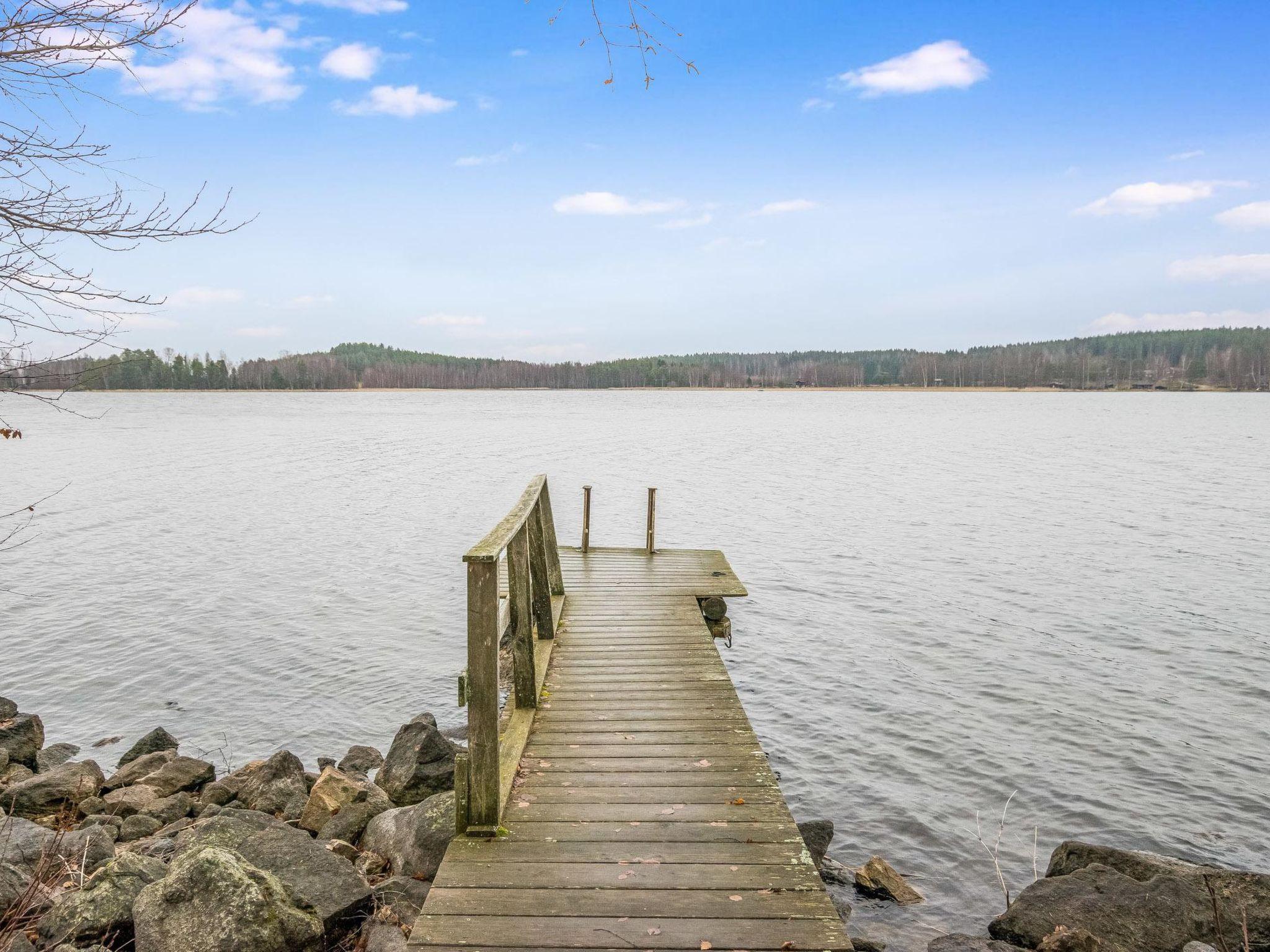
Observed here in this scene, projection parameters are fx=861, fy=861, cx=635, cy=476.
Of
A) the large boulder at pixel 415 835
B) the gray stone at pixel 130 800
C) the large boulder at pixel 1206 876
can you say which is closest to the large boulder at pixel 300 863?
the large boulder at pixel 415 835

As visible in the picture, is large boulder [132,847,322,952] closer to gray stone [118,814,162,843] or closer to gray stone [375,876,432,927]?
gray stone [375,876,432,927]

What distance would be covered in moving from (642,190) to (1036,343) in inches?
7106

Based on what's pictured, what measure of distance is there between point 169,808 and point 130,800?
428mm

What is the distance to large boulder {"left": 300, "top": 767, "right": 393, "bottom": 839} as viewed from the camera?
673 cm

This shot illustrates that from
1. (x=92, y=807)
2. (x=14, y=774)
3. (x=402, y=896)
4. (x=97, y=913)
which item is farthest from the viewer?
(x=14, y=774)

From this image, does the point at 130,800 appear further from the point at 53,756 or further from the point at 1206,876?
the point at 1206,876

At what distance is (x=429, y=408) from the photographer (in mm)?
110188

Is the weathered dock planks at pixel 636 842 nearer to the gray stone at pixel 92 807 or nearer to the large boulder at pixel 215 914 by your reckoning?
the large boulder at pixel 215 914

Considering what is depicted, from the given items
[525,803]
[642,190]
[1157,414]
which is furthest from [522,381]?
[525,803]

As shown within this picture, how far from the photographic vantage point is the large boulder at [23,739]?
341 inches

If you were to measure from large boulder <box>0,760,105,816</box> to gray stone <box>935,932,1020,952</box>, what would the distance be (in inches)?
258

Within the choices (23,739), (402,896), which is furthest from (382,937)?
(23,739)

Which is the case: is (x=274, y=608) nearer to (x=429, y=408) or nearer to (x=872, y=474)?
(x=872, y=474)

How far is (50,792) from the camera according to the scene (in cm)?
739
